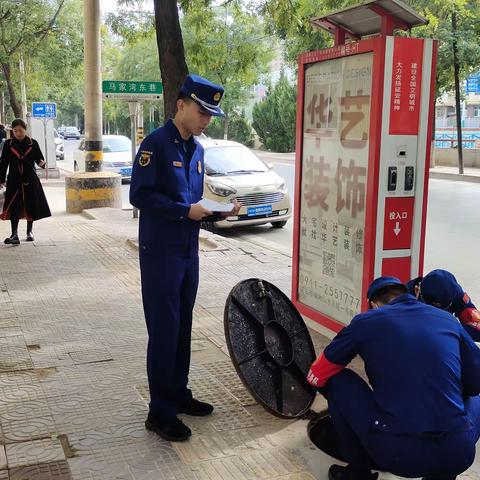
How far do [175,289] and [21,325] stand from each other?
2651mm

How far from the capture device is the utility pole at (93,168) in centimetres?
1296

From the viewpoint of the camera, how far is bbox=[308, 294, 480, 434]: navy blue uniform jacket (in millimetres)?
2598

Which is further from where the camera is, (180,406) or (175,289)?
(180,406)

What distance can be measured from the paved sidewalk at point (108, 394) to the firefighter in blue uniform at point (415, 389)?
65cm

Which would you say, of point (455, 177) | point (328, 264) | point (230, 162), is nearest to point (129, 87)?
point (230, 162)

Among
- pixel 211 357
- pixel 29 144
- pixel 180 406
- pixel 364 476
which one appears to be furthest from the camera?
pixel 29 144

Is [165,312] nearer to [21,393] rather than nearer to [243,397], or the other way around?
[243,397]

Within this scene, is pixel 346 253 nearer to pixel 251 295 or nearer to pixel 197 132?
pixel 251 295

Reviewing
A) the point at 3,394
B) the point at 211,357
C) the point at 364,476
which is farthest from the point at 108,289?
the point at 364,476

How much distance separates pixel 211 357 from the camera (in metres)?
4.92

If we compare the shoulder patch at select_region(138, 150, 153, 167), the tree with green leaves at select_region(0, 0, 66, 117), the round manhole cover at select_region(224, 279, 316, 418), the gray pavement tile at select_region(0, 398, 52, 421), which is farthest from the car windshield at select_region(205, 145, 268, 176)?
the tree with green leaves at select_region(0, 0, 66, 117)

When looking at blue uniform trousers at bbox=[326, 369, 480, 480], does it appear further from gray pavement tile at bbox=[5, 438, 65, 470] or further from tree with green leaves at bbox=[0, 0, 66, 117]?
tree with green leaves at bbox=[0, 0, 66, 117]

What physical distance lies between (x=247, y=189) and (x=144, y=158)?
26.6 feet

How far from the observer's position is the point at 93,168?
1332 centimetres
